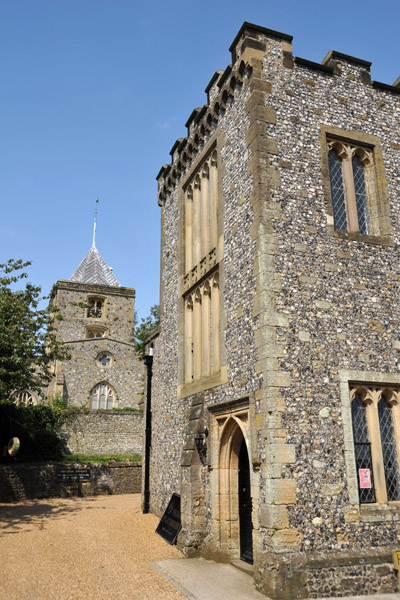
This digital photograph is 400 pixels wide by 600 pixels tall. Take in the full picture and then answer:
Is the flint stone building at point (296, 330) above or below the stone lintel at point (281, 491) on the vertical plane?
above

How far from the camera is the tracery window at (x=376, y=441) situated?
25.6ft

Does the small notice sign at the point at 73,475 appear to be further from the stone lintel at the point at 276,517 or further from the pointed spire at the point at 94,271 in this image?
the pointed spire at the point at 94,271

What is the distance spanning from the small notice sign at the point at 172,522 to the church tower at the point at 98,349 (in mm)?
16601

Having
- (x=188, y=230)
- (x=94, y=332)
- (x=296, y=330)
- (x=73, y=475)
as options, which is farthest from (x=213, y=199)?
A: (x=94, y=332)

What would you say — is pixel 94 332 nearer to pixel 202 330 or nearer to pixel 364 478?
pixel 202 330

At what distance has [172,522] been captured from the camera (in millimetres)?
10539

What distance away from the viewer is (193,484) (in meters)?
9.66

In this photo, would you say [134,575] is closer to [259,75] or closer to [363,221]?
[363,221]

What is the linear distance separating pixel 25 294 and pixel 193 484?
369 inches

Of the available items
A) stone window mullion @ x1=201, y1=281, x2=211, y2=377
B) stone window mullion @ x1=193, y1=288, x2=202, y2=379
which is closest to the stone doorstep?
Answer: stone window mullion @ x1=201, y1=281, x2=211, y2=377

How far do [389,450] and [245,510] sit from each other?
280cm

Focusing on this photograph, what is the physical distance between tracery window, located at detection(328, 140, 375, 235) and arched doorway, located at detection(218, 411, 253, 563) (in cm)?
424

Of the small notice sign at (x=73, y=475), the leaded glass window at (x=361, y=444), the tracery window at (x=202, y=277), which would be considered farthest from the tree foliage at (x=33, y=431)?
the leaded glass window at (x=361, y=444)

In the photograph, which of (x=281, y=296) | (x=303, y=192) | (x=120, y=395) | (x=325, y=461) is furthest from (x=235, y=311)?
(x=120, y=395)
